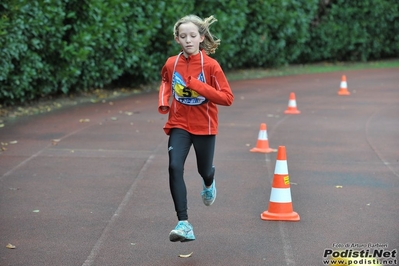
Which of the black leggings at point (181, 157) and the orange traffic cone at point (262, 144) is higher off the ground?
the black leggings at point (181, 157)

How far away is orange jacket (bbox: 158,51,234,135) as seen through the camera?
21.3ft

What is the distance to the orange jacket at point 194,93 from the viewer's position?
256 inches

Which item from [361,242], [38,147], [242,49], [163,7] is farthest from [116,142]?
[242,49]

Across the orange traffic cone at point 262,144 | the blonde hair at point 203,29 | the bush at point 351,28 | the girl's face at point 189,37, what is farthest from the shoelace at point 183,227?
the bush at point 351,28

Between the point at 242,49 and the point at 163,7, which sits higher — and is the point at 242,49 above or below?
below

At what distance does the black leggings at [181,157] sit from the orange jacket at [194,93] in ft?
0.23

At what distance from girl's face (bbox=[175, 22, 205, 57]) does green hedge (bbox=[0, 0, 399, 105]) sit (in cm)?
732

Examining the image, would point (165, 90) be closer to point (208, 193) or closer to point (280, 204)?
point (208, 193)

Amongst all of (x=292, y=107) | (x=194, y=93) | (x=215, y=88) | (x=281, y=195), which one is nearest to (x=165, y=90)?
(x=194, y=93)

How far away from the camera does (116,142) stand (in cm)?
1198

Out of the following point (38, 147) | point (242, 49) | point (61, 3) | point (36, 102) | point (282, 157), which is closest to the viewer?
point (282, 157)

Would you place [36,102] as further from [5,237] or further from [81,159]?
[5,237]

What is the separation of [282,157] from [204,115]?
135cm

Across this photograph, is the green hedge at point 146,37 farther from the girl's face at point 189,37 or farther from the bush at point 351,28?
the girl's face at point 189,37
